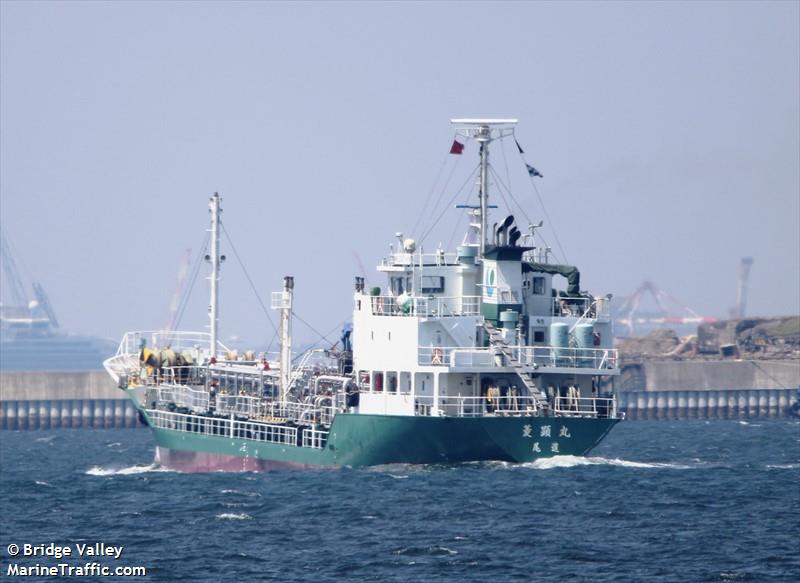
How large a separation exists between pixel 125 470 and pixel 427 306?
19.3 metres

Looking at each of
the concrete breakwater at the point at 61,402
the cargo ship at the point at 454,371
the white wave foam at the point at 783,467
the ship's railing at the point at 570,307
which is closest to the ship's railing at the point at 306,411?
the cargo ship at the point at 454,371

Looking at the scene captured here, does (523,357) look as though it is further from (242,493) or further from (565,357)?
(242,493)

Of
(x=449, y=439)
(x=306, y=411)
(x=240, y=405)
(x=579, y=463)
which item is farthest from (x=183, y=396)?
(x=579, y=463)

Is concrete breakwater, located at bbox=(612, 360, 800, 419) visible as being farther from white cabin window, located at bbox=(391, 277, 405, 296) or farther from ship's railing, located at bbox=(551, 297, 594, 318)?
white cabin window, located at bbox=(391, 277, 405, 296)

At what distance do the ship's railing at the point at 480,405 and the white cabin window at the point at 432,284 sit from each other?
429 cm

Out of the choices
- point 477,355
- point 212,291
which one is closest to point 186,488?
point 477,355

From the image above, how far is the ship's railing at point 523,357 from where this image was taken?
5962cm

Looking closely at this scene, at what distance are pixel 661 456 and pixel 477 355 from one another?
1449 centimetres

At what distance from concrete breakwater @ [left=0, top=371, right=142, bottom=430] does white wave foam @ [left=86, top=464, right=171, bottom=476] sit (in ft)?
166

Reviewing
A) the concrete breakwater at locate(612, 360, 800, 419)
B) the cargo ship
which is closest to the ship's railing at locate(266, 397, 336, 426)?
the cargo ship

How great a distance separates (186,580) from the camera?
4016 cm

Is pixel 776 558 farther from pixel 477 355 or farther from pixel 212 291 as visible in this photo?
pixel 212 291

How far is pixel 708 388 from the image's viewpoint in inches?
4825

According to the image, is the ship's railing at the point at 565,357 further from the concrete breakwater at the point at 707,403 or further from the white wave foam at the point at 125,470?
the concrete breakwater at the point at 707,403
